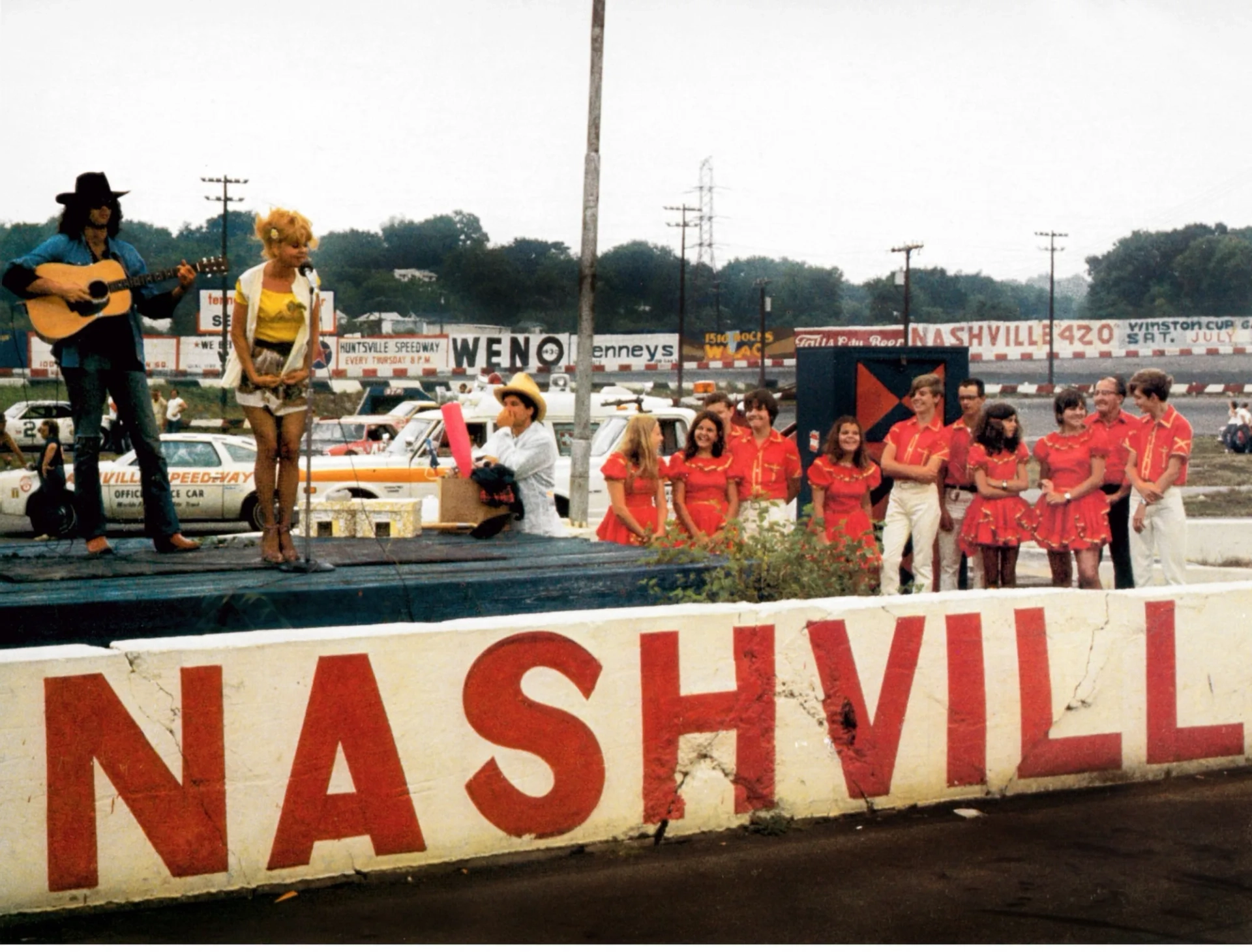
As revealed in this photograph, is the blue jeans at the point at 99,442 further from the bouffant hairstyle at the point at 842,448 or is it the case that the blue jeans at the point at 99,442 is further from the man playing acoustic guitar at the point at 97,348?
the bouffant hairstyle at the point at 842,448

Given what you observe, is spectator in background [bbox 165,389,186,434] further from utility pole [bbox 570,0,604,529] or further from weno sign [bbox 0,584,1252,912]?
weno sign [bbox 0,584,1252,912]

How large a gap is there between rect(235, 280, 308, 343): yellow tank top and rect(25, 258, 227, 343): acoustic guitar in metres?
0.40

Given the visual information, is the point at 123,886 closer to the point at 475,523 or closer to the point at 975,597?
the point at 975,597

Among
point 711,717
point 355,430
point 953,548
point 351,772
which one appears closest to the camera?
point 351,772

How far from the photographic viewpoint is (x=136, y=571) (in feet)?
22.7

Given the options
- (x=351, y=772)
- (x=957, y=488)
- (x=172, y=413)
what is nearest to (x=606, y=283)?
(x=172, y=413)

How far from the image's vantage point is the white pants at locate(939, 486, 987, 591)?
417 inches

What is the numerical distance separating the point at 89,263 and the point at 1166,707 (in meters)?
5.36

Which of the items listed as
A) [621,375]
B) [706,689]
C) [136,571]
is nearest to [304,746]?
[706,689]

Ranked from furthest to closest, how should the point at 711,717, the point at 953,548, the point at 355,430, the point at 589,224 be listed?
the point at 355,430 < the point at 589,224 < the point at 953,548 < the point at 711,717

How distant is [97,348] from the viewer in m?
7.39

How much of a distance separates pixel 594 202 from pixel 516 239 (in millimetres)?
62710

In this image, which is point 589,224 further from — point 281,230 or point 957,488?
point 281,230

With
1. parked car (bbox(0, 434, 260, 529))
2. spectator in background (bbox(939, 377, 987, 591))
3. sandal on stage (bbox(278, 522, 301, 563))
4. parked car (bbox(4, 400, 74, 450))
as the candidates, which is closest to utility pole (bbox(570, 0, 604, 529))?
parked car (bbox(0, 434, 260, 529))
